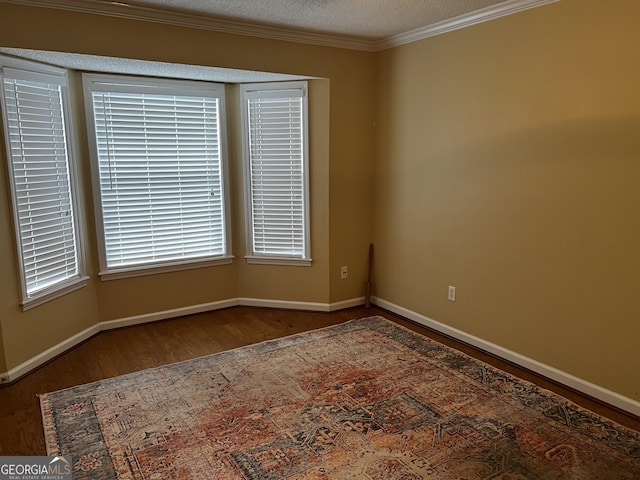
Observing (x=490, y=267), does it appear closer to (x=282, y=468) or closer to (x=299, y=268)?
(x=299, y=268)

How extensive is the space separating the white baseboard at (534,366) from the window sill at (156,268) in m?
1.80

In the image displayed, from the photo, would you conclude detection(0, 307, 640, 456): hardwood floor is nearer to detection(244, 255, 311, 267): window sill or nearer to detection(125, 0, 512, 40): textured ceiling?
detection(244, 255, 311, 267): window sill

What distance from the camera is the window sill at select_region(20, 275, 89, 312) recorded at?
328cm

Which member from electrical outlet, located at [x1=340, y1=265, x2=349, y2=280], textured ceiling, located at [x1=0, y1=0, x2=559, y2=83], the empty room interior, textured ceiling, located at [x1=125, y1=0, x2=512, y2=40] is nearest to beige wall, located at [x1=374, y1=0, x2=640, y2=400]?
the empty room interior

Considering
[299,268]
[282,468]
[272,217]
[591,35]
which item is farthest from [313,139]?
[282,468]

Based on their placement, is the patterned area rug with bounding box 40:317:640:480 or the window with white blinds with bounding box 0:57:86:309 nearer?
the patterned area rug with bounding box 40:317:640:480

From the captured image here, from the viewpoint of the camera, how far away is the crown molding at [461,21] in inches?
121

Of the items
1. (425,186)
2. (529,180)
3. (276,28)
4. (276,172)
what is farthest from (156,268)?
(529,180)

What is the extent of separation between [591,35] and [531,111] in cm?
54

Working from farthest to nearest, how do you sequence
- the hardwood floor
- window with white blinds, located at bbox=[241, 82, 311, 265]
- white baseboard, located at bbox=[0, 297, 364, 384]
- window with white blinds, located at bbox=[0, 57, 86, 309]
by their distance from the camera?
window with white blinds, located at bbox=[241, 82, 311, 265]
white baseboard, located at bbox=[0, 297, 364, 384]
window with white blinds, located at bbox=[0, 57, 86, 309]
the hardwood floor

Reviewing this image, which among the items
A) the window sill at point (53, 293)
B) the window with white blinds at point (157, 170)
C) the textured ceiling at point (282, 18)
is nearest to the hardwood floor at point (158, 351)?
the window sill at point (53, 293)

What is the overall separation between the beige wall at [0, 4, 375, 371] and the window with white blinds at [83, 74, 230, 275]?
0.43 feet

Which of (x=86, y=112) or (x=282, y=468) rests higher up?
(x=86, y=112)

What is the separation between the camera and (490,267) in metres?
3.51
